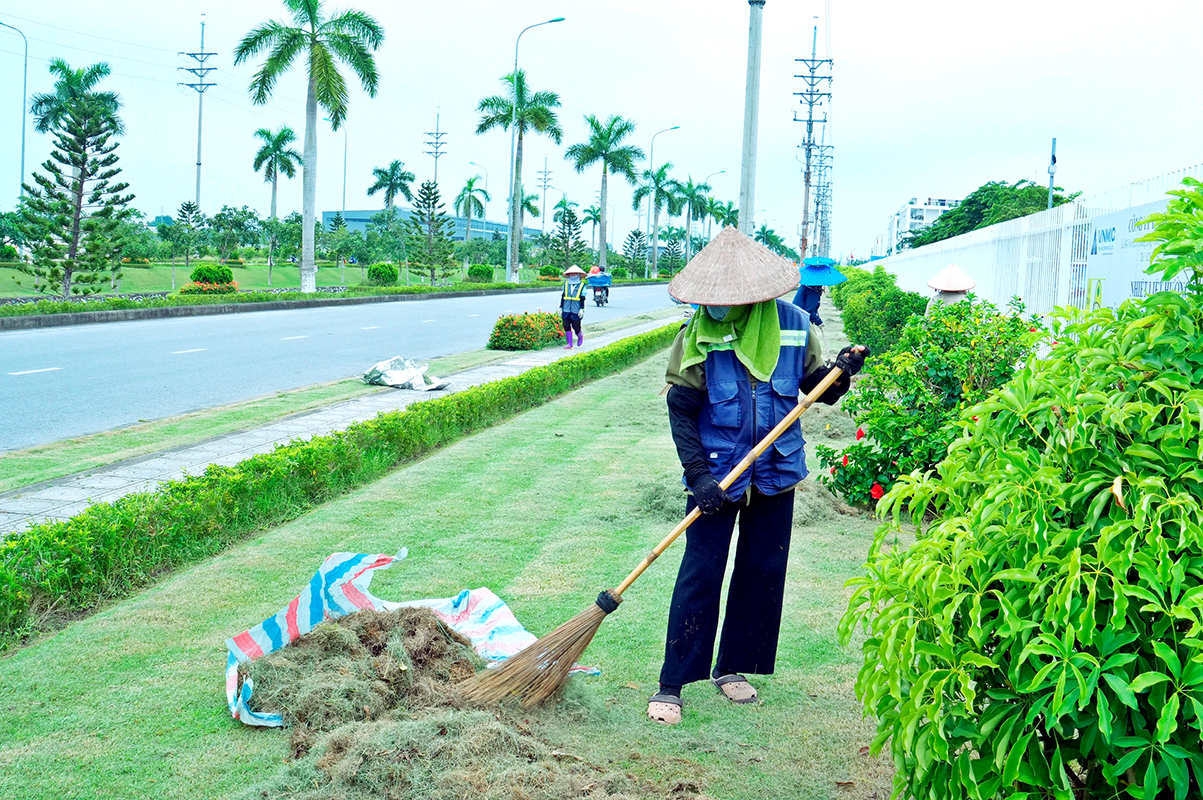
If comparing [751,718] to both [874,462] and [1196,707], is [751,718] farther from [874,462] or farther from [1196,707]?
[874,462]

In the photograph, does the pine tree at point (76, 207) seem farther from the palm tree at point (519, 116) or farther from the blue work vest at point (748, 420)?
the blue work vest at point (748, 420)

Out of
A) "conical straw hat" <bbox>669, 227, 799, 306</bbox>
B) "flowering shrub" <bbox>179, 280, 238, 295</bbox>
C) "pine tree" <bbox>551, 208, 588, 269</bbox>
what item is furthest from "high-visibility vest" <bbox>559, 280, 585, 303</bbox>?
"pine tree" <bbox>551, 208, 588, 269</bbox>

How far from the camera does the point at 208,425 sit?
8.50 m

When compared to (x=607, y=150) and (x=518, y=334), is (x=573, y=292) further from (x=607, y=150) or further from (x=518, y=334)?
(x=607, y=150)

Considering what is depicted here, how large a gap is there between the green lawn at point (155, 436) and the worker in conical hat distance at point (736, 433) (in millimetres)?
4598

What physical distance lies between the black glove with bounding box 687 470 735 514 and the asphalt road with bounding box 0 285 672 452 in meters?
6.42

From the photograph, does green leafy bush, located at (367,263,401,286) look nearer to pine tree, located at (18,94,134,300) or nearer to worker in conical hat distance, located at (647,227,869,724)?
pine tree, located at (18,94,134,300)

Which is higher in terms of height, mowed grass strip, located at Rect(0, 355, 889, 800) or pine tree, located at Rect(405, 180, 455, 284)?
pine tree, located at Rect(405, 180, 455, 284)

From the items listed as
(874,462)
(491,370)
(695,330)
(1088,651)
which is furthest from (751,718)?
(491,370)

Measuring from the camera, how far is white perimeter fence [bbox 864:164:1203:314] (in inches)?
268

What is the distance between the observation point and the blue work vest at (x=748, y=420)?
3.22 metres

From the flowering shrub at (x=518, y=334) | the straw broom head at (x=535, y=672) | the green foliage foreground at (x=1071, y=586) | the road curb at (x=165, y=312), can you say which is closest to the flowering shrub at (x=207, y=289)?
the road curb at (x=165, y=312)

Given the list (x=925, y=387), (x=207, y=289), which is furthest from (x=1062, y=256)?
(x=207, y=289)

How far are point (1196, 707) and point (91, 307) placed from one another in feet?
71.3
